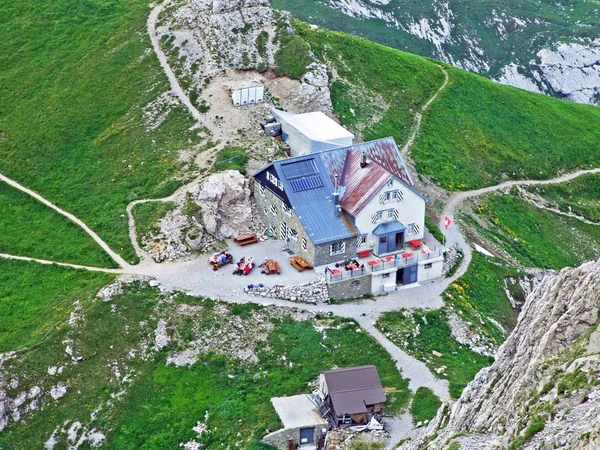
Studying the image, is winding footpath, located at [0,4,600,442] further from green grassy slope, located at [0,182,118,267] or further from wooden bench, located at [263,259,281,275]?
wooden bench, located at [263,259,281,275]

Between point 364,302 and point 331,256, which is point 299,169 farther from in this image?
point 364,302

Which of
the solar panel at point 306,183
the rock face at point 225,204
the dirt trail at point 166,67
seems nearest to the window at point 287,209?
the solar panel at point 306,183

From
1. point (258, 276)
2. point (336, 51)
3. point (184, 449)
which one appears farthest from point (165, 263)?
point (336, 51)

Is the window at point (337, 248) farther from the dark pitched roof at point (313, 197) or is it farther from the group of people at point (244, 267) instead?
the group of people at point (244, 267)

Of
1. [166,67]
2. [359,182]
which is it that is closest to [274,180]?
[359,182]

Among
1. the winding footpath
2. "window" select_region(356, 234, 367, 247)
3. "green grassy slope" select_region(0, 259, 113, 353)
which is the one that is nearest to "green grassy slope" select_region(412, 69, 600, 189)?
the winding footpath

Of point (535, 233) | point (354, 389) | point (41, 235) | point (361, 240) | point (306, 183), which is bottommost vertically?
point (354, 389)
